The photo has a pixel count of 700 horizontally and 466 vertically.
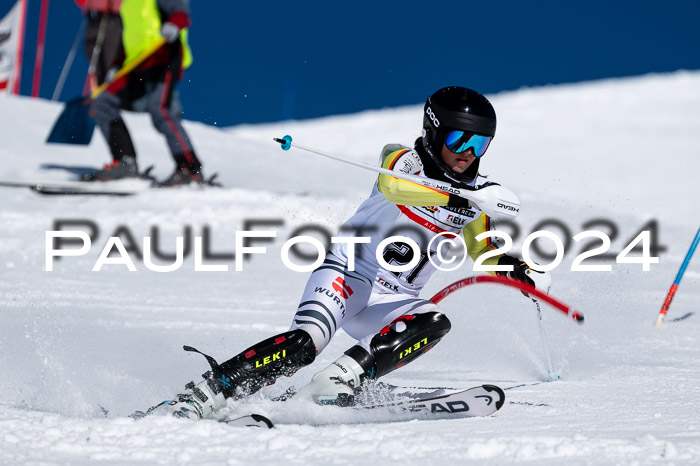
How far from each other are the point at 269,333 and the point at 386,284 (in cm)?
166

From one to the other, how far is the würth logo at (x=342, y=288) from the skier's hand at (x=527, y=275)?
2.30 feet

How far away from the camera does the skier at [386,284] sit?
10.9ft

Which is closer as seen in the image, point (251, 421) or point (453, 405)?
point (251, 421)

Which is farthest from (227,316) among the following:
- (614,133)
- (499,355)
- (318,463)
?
(614,133)

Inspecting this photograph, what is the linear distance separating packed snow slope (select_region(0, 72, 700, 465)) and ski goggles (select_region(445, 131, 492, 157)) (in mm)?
1051

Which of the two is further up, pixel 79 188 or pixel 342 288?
pixel 342 288

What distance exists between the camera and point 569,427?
2988 millimetres

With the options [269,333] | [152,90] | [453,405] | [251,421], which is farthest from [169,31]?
[251,421]

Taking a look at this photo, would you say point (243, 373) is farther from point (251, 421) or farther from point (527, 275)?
point (527, 275)

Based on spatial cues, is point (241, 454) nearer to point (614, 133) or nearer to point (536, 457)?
point (536, 457)

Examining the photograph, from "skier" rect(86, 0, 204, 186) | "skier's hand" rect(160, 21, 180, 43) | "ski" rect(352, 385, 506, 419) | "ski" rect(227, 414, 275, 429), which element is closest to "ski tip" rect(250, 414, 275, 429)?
"ski" rect(227, 414, 275, 429)

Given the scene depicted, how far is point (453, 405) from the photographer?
3305 mm

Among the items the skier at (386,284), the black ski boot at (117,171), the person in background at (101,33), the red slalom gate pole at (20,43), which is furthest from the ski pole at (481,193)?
the red slalom gate pole at (20,43)

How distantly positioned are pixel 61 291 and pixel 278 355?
10.5ft
